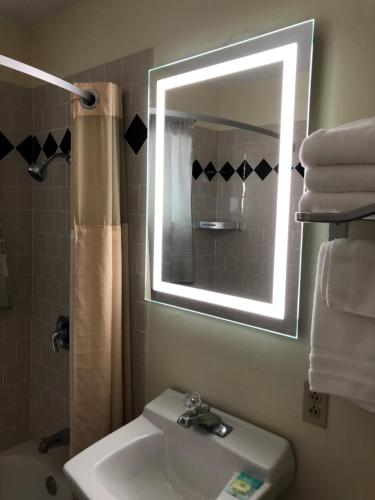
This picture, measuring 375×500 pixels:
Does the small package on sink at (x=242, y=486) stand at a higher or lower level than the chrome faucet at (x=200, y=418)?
lower

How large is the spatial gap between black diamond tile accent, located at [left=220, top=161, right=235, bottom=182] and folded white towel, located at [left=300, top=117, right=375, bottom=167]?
0.38 metres

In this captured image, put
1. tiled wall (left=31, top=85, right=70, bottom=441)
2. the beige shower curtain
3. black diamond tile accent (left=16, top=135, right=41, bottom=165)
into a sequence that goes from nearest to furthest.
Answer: the beige shower curtain
tiled wall (left=31, top=85, right=70, bottom=441)
black diamond tile accent (left=16, top=135, right=41, bottom=165)

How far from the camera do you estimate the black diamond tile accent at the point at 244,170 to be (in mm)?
1262

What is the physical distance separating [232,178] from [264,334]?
20.2 inches

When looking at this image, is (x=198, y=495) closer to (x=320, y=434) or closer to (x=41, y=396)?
(x=320, y=434)

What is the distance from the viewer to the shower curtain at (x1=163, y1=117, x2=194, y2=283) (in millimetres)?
1450

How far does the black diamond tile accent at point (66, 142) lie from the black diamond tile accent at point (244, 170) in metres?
1.00

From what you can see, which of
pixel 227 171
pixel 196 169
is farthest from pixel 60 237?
pixel 227 171

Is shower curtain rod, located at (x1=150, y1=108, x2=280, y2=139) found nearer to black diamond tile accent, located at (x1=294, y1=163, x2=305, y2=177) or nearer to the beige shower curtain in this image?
black diamond tile accent, located at (x1=294, y1=163, x2=305, y2=177)

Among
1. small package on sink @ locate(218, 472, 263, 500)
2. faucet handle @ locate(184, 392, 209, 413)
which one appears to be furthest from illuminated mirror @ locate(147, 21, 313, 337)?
small package on sink @ locate(218, 472, 263, 500)

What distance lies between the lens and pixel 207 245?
4.61 ft

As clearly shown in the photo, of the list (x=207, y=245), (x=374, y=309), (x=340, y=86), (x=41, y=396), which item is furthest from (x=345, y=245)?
(x=41, y=396)

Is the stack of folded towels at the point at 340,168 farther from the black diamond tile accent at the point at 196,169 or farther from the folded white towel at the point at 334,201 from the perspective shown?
the black diamond tile accent at the point at 196,169

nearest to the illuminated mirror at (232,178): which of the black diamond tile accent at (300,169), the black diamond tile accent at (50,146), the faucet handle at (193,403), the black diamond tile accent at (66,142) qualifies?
the black diamond tile accent at (300,169)
